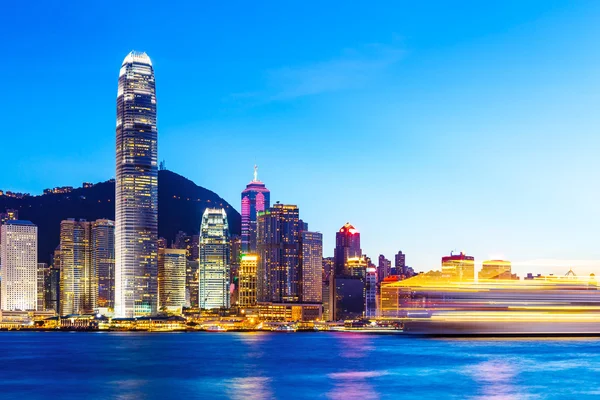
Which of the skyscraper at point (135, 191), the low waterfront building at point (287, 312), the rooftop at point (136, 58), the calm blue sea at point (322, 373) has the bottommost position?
the low waterfront building at point (287, 312)

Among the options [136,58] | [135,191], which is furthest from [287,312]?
[136,58]

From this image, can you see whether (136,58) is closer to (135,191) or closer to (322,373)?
(135,191)

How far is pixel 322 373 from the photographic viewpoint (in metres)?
59.9

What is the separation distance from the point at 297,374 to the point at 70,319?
140279 millimetres

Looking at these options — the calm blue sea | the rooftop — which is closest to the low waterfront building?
the rooftop

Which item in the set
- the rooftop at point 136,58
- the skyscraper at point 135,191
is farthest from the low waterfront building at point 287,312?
the rooftop at point 136,58

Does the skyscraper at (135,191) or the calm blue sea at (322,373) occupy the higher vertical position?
the skyscraper at (135,191)

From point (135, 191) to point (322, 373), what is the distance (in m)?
141

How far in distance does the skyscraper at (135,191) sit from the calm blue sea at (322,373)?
109815 mm

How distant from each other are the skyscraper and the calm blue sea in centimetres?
10981

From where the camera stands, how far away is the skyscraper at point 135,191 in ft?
640

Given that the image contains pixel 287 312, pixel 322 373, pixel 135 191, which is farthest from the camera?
pixel 135 191

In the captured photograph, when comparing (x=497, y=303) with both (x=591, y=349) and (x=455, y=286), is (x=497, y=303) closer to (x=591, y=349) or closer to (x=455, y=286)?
(x=455, y=286)

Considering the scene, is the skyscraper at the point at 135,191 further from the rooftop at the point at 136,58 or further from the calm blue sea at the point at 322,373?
the calm blue sea at the point at 322,373
